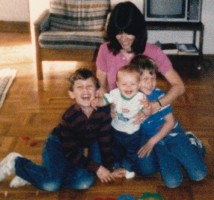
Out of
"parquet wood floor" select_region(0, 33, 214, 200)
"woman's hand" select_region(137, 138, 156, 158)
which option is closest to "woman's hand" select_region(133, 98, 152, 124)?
"woman's hand" select_region(137, 138, 156, 158)

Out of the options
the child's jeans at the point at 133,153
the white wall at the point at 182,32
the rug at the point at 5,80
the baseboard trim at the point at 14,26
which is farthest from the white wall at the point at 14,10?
the child's jeans at the point at 133,153

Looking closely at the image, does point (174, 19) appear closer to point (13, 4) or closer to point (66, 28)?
point (66, 28)

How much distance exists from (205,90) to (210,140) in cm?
107

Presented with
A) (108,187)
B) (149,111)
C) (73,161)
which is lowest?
(108,187)

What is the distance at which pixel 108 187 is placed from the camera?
2613 mm

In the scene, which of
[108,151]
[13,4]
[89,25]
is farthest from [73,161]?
[13,4]

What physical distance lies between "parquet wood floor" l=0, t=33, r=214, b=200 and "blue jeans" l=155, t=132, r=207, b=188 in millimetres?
59

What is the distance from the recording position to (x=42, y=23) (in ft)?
14.4

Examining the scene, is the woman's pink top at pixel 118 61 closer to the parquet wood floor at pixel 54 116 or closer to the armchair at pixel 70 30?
the parquet wood floor at pixel 54 116

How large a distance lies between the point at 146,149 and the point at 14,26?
4194mm

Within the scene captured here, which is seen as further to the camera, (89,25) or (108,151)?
(89,25)

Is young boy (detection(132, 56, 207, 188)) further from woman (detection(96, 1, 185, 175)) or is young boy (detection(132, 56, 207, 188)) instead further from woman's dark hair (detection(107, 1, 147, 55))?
woman's dark hair (detection(107, 1, 147, 55))

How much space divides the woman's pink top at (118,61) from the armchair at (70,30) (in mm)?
1398

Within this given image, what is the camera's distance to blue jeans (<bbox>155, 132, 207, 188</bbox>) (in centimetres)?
259
